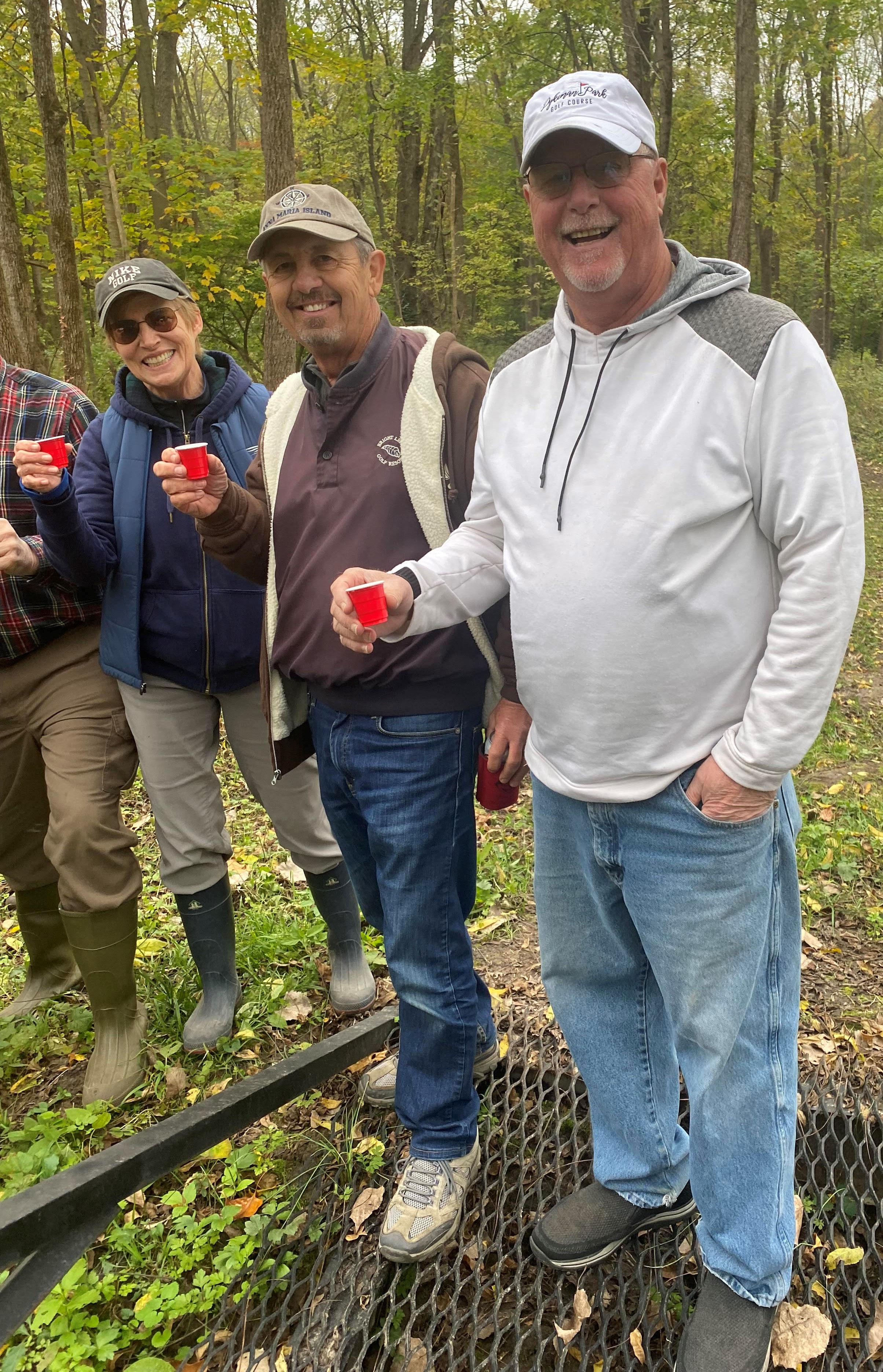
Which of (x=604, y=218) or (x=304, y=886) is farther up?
(x=604, y=218)

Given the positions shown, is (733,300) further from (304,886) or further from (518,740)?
(304,886)

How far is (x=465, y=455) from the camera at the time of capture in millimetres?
2379

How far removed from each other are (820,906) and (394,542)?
285cm

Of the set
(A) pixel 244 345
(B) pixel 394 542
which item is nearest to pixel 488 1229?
(B) pixel 394 542

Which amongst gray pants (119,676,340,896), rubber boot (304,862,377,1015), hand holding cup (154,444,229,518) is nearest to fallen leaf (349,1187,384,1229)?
rubber boot (304,862,377,1015)

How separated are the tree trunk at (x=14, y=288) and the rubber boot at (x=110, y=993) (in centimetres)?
552

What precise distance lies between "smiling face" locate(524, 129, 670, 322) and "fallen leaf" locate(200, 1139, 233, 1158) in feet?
8.72

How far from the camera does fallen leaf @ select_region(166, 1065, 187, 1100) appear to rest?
10.7 feet

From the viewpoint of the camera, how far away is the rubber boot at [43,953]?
3.74 metres

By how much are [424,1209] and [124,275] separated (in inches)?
110

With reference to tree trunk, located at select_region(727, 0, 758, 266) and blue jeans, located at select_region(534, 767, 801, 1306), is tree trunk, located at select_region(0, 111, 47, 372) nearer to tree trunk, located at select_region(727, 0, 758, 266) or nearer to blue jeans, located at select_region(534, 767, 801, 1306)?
blue jeans, located at select_region(534, 767, 801, 1306)

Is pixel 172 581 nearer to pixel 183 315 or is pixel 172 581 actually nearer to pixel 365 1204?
pixel 183 315

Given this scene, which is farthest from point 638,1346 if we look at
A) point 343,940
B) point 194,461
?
point 194,461

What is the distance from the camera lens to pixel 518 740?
7.85 ft
